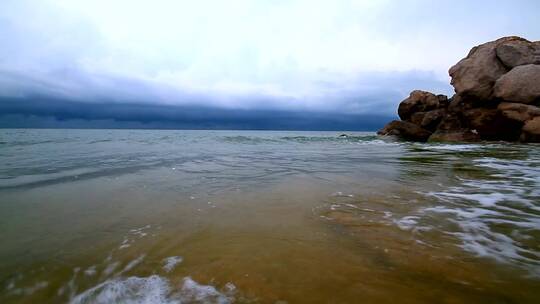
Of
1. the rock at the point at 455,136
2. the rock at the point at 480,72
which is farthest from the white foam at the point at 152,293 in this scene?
the rock at the point at 455,136

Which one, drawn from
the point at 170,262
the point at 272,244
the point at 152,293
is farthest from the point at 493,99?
the point at 152,293

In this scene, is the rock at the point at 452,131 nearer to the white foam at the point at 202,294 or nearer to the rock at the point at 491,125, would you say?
the rock at the point at 491,125

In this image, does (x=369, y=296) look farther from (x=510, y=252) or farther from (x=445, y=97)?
(x=445, y=97)

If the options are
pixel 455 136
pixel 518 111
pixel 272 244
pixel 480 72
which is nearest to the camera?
pixel 272 244

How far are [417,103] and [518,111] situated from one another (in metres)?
10.5

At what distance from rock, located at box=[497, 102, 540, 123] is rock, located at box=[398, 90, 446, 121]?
877cm

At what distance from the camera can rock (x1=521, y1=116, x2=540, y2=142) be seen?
51.5ft

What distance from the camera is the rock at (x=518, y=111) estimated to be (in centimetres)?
1601

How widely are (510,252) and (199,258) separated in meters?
2.95

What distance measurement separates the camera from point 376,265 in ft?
8.11

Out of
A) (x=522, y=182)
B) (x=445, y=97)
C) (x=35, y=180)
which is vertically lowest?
(x=35, y=180)

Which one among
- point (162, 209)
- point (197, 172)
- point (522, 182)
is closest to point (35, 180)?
point (197, 172)

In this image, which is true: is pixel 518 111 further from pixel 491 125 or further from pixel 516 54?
pixel 516 54

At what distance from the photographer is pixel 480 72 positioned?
1948 cm
